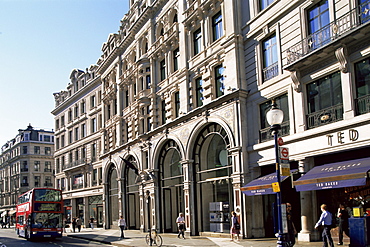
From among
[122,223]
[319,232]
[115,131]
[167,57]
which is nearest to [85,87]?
[115,131]

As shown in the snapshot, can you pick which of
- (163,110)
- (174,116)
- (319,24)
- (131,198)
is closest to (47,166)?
(131,198)

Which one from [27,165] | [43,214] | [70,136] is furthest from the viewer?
[27,165]

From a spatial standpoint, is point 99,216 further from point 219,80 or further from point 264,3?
point 264,3

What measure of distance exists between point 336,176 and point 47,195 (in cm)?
2330

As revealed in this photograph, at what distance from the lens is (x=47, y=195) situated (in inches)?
1293

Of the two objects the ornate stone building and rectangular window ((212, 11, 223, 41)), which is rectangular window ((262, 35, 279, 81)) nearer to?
the ornate stone building

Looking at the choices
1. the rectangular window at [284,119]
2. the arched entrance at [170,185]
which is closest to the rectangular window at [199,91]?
the arched entrance at [170,185]

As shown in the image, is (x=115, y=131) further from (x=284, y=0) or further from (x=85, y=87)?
(x=284, y=0)

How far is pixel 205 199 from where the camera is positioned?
27.7m

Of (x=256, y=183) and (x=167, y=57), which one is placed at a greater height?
(x=167, y=57)

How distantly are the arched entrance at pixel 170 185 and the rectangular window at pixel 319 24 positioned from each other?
552 inches

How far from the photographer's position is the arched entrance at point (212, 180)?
25.6m

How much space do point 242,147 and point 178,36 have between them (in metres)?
11.3

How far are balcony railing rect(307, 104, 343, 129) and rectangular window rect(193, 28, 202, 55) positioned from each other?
11.3 m
